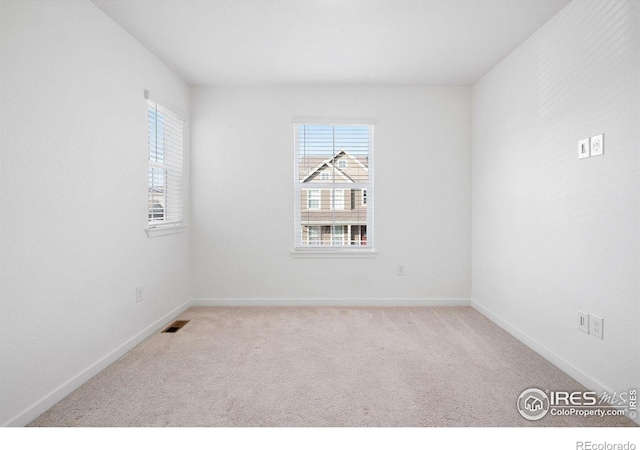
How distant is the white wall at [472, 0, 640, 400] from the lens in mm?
2113

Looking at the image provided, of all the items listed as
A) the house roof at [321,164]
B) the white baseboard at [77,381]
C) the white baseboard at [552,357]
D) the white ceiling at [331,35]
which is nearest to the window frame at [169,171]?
the white ceiling at [331,35]

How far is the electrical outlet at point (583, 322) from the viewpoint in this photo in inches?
95.7

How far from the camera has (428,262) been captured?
14.6ft

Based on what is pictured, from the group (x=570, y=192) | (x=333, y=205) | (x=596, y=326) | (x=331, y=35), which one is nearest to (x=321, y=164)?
(x=333, y=205)

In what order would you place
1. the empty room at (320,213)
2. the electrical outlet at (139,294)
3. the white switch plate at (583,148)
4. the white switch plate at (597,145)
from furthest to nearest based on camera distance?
the electrical outlet at (139,294) < the white switch plate at (583,148) < the white switch plate at (597,145) < the empty room at (320,213)

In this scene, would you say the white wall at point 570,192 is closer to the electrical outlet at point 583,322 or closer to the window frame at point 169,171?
the electrical outlet at point 583,322

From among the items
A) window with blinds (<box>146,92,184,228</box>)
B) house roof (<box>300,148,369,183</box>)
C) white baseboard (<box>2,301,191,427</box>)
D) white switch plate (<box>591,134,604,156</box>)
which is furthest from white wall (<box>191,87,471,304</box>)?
white switch plate (<box>591,134,604,156</box>)

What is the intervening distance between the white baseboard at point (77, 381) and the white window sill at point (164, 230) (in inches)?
32.9

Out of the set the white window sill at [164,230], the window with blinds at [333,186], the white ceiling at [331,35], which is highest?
the white ceiling at [331,35]

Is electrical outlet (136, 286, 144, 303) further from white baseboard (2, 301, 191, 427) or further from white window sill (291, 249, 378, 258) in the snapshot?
white window sill (291, 249, 378, 258)
